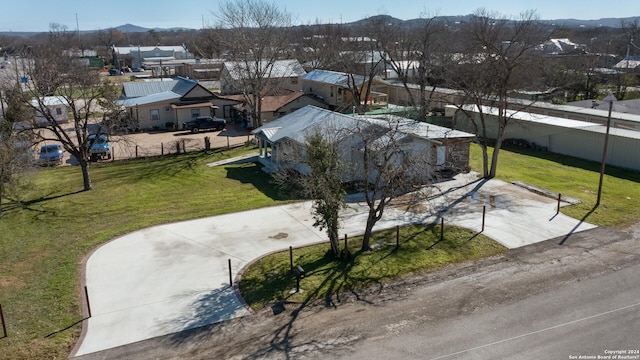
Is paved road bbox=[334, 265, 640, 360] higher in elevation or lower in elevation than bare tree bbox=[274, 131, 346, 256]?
lower

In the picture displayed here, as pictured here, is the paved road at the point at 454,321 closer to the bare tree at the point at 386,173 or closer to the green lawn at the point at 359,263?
the green lawn at the point at 359,263

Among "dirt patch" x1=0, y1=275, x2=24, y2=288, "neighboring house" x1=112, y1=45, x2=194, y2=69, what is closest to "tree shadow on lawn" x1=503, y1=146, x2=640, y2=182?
"dirt patch" x1=0, y1=275, x2=24, y2=288

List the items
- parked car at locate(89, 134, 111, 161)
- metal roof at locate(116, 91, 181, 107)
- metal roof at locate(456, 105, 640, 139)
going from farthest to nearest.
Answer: metal roof at locate(116, 91, 181, 107)
parked car at locate(89, 134, 111, 161)
metal roof at locate(456, 105, 640, 139)

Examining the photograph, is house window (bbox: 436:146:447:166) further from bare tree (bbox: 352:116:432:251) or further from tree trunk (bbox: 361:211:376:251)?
tree trunk (bbox: 361:211:376:251)

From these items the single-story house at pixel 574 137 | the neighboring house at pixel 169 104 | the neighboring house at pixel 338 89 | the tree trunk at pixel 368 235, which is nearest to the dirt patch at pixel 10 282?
the tree trunk at pixel 368 235

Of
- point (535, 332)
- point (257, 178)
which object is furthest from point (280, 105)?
point (535, 332)

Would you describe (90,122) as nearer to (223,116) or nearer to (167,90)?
(167,90)

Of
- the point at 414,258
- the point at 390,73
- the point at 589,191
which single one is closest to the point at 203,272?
the point at 414,258
